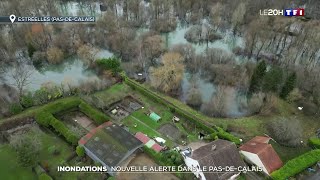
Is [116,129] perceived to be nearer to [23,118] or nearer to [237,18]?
[23,118]

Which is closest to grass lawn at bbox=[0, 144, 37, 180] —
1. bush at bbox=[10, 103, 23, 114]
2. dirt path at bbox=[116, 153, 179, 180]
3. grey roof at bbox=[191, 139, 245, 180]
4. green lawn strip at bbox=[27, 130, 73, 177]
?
green lawn strip at bbox=[27, 130, 73, 177]

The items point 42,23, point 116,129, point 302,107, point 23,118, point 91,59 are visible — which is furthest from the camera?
point 42,23

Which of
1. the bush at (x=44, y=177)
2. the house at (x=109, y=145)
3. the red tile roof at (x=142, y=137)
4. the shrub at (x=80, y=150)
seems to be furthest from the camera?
the red tile roof at (x=142, y=137)

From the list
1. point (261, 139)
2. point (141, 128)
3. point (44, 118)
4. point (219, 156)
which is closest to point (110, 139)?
point (141, 128)

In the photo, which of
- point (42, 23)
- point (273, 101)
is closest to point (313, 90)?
point (273, 101)

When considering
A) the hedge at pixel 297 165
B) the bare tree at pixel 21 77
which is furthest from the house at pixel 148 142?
the bare tree at pixel 21 77

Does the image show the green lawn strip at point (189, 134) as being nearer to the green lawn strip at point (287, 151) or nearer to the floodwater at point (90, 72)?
the floodwater at point (90, 72)
